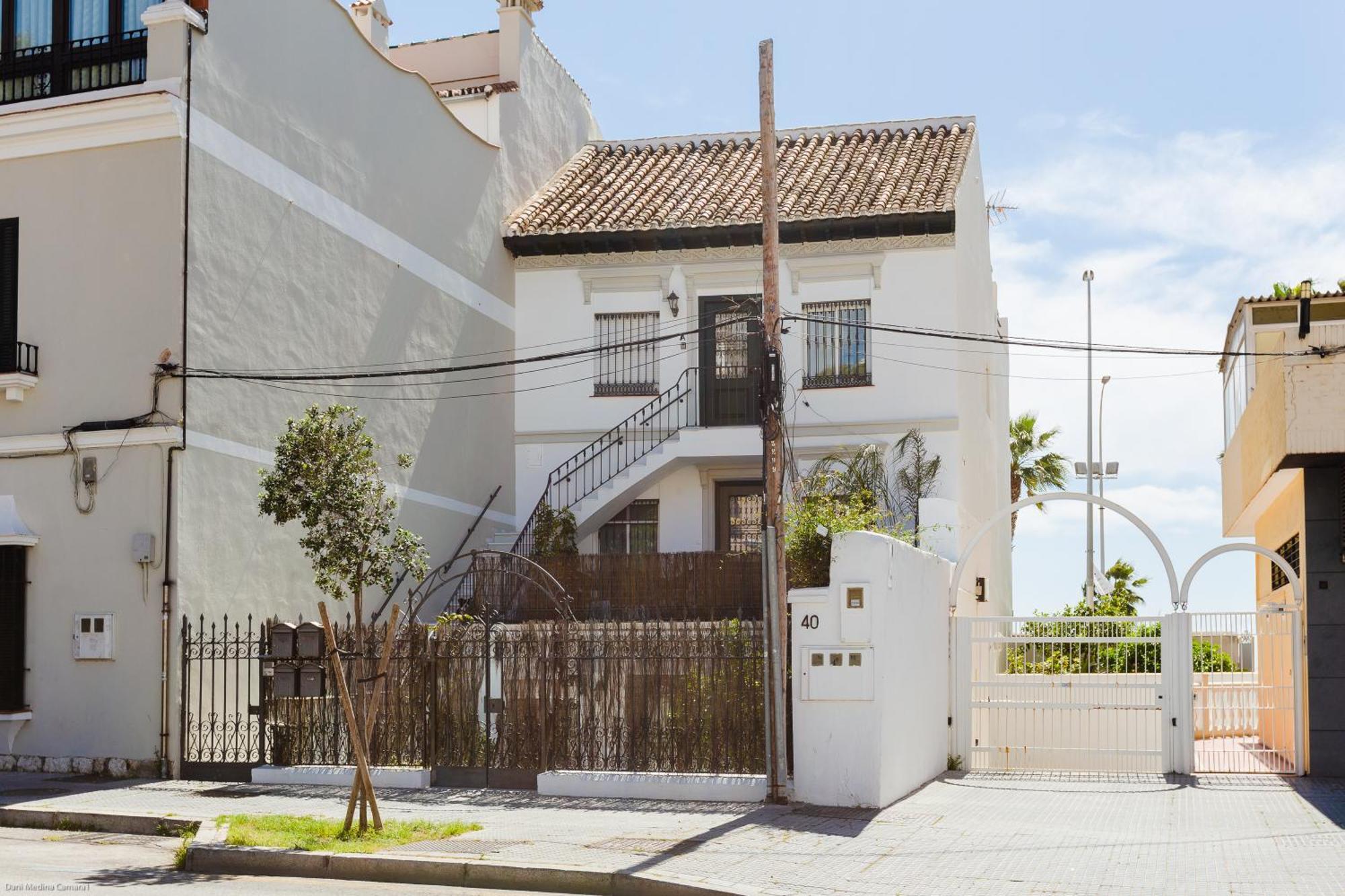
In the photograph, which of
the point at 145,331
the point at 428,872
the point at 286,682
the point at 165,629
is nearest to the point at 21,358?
the point at 145,331

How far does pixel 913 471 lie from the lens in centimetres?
2411

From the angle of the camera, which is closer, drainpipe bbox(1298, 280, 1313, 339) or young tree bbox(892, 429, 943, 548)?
drainpipe bbox(1298, 280, 1313, 339)

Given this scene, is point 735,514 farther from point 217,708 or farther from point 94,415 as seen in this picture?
point 94,415

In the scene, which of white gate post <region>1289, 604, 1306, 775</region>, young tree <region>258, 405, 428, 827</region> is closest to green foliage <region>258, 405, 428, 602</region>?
young tree <region>258, 405, 428, 827</region>

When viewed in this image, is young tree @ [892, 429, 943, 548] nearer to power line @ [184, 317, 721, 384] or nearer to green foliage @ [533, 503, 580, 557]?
power line @ [184, 317, 721, 384]

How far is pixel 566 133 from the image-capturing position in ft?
98.1

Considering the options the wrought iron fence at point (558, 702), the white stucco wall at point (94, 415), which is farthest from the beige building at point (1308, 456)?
the white stucco wall at point (94, 415)

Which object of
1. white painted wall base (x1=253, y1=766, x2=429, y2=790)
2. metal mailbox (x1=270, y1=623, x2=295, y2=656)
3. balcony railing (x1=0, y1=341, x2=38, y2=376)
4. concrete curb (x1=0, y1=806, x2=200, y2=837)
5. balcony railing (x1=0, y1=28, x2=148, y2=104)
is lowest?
concrete curb (x1=0, y1=806, x2=200, y2=837)

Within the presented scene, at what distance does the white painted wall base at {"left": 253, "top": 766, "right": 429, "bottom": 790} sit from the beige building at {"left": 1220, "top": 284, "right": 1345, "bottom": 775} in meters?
9.59

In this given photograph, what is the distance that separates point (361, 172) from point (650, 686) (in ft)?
33.5

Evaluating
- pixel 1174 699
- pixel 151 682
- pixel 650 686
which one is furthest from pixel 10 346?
pixel 1174 699

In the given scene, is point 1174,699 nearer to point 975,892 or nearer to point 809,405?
point 975,892

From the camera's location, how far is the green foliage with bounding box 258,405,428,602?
13.3 m

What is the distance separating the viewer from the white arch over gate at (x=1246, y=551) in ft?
55.3
